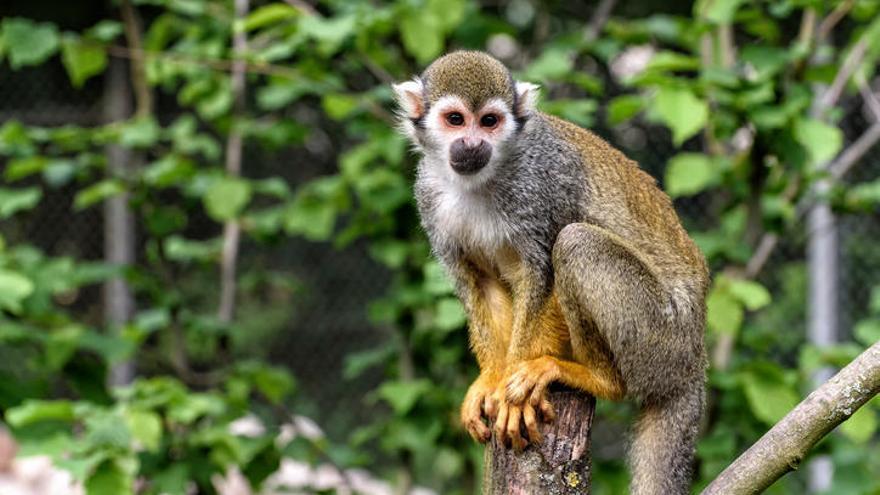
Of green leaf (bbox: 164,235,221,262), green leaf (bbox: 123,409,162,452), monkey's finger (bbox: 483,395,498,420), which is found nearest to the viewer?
monkey's finger (bbox: 483,395,498,420)

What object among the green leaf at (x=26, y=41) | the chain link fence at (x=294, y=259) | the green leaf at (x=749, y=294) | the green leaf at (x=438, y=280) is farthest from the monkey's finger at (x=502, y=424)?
the chain link fence at (x=294, y=259)

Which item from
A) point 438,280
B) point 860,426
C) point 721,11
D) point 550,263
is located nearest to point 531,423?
point 550,263

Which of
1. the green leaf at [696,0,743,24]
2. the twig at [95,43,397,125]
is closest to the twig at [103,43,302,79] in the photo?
the twig at [95,43,397,125]

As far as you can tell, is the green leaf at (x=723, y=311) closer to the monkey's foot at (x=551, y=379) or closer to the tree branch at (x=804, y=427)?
the monkey's foot at (x=551, y=379)

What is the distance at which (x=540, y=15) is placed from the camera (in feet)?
19.9

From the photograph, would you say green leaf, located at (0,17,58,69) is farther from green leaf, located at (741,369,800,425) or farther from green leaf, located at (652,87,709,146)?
green leaf, located at (741,369,800,425)

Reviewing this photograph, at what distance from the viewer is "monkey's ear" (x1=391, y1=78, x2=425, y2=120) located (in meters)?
3.85

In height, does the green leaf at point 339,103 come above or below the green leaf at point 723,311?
above

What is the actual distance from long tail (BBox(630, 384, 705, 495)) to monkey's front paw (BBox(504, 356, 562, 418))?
0.38 meters

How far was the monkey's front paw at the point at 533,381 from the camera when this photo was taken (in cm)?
328

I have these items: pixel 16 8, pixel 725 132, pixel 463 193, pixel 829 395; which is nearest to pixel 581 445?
pixel 829 395

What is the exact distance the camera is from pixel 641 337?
3.47m

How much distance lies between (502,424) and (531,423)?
0.31 ft

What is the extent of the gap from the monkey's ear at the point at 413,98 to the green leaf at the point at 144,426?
1.53m
